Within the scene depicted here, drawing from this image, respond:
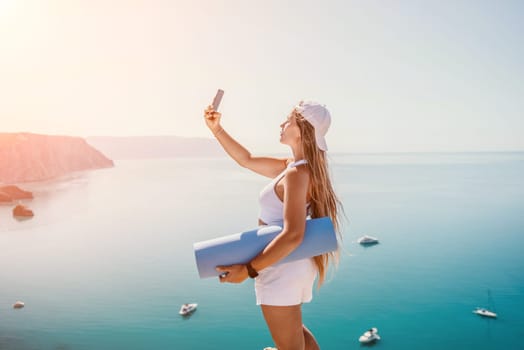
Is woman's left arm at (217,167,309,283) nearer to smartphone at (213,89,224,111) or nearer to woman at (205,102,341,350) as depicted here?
woman at (205,102,341,350)

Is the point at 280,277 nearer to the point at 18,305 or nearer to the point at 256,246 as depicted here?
the point at 256,246

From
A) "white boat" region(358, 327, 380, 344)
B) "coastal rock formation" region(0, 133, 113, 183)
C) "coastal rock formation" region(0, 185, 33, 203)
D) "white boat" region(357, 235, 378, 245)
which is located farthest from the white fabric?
"coastal rock formation" region(0, 133, 113, 183)

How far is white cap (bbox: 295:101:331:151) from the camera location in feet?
6.27

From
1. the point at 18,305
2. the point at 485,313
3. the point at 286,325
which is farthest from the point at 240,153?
the point at 18,305

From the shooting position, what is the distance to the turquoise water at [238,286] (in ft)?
70.7

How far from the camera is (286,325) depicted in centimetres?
196

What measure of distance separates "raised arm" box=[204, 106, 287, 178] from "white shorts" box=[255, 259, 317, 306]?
0.70 metres

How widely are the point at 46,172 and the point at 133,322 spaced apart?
94690 mm

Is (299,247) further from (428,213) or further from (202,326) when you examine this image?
(428,213)

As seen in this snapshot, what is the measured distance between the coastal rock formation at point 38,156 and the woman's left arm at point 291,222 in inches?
4099

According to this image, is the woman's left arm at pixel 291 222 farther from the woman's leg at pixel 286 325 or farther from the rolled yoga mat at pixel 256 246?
the woman's leg at pixel 286 325

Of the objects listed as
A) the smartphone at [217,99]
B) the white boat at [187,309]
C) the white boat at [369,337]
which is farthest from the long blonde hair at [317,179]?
the white boat at [187,309]

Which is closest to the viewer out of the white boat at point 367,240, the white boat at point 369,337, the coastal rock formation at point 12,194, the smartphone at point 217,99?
the smartphone at point 217,99

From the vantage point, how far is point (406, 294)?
24906 mm
